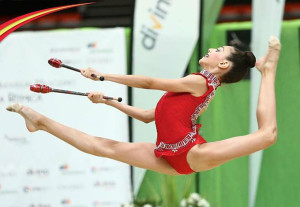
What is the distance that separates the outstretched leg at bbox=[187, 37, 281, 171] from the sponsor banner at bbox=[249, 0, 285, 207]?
212 centimetres

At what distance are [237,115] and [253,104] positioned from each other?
0.88ft

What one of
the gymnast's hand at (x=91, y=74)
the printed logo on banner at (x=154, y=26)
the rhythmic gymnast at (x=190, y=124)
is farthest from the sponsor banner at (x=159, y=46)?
the gymnast's hand at (x=91, y=74)

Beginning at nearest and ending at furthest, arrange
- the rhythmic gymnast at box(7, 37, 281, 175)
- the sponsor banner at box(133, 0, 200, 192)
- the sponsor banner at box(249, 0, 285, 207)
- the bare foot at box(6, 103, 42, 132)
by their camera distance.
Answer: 1. the rhythmic gymnast at box(7, 37, 281, 175)
2. the bare foot at box(6, 103, 42, 132)
3. the sponsor banner at box(249, 0, 285, 207)
4. the sponsor banner at box(133, 0, 200, 192)

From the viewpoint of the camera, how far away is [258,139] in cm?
411

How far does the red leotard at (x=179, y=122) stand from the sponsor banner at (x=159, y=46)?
2.26 metres

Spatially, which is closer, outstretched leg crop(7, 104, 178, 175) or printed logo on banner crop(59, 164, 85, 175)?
outstretched leg crop(7, 104, 178, 175)

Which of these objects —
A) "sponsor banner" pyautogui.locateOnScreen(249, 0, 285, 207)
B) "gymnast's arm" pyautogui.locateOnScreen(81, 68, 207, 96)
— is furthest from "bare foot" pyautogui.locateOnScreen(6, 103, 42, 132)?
"sponsor banner" pyautogui.locateOnScreen(249, 0, 285, 207)

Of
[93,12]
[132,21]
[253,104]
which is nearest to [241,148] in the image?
[253,104]

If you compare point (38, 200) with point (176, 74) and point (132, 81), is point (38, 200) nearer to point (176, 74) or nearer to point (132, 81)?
point (176, 74)

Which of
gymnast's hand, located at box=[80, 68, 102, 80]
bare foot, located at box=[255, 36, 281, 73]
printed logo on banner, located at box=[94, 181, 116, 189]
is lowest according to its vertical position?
printed logo on banner, located at box=[94, 181, 116, 189]

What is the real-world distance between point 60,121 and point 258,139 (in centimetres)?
293

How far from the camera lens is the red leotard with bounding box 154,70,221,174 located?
14.0 feet

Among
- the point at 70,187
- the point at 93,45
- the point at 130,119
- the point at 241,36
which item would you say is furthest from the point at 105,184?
the point at 241,36

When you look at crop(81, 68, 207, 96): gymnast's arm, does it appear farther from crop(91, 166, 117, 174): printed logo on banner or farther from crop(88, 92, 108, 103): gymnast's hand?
crop(91, 166, 117, 174): printed logo on banner
